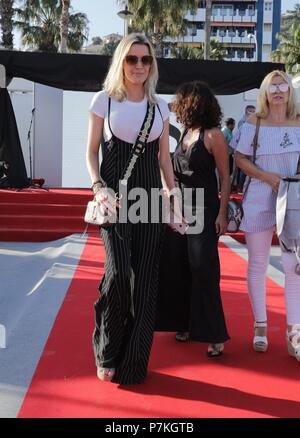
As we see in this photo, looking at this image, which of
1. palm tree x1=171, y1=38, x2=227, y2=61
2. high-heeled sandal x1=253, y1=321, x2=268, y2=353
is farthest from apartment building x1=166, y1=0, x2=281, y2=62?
high-heeled sandal x1=253, y1=321, x2=268, y2=353

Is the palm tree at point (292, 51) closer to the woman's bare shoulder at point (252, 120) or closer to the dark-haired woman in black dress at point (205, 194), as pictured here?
the woman's bare shoulder at point (252, 120)

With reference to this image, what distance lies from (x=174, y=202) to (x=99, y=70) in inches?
304

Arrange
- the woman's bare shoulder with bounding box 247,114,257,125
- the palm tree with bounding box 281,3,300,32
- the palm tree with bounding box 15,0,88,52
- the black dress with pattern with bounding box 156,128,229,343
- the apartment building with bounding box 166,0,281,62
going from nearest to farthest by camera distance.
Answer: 1. the black dress with pattern with bounding box 156,128,229,343
2. the woman's bare shoulder with bounding box 247,114,257,125
3. the palm tree with bounding box 15,0,88,52
4. the apartment building with bounding box 166,0,281,62
5. the palm tree with bounding box 281,3,300,32

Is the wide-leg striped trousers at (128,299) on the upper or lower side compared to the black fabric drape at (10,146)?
lower

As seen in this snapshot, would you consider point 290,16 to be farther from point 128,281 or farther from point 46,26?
point 128,281

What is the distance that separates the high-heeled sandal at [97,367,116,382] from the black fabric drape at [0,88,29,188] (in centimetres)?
849

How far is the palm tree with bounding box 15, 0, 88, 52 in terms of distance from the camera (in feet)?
98.2

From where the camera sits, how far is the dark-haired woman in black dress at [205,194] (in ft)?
11.1

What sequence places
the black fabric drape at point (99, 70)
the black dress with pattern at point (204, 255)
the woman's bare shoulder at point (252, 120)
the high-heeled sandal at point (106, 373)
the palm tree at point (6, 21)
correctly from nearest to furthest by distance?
the high-heeled sandal at point (106, 373) → the black dress with pattern at point (204, 255) → the woman's bare shoulder at point (252, 120) → the black fabric drape at point (99, 70) → the palm tree at point (6, 21)

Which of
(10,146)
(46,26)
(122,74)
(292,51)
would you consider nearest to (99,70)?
(10,146)

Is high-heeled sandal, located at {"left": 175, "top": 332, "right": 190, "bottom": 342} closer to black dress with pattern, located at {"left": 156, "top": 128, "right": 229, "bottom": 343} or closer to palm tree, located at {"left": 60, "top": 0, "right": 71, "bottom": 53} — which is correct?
black dress with pattern, located at {"left": 156, "top": 128, "right": 229, "bottom": 343}

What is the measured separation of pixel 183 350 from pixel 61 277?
244 centimetres

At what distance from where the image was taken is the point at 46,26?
32.3 metres

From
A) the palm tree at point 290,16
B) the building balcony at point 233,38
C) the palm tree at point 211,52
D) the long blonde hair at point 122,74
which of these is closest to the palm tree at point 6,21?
the palm tree at point 211,52
